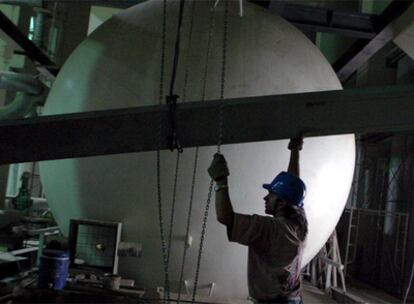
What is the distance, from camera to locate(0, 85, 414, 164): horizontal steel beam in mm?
2199

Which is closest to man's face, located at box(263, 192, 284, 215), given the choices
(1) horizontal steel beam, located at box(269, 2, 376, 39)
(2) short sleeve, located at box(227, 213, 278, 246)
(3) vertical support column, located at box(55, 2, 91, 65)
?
(2) short sleeve, located at box(227, 213, 278, 246)

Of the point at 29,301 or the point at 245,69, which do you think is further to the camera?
the point at 245,69

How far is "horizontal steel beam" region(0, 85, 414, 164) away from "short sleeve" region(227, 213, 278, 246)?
0.48m

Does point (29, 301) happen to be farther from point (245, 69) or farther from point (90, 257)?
point (245, 69)

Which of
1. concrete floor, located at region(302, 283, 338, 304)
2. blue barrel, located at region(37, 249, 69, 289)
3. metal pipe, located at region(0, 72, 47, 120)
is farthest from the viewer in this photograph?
metal pipe, located at region(0, 72, 47, 120)

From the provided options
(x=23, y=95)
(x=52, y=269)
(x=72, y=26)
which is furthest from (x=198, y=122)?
(x=72, y=26)

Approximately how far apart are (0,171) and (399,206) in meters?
6.92

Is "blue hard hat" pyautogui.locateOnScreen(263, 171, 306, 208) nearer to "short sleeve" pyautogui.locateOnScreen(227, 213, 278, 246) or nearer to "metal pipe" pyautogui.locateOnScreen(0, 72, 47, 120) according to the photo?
"short sleeve" pyautogui.locateOnScreen(227, 213, 278, 246)

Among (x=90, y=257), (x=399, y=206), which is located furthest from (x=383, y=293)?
(x=90, y=257)

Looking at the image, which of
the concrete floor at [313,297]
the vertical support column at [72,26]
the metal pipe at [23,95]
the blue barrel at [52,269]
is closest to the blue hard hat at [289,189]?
the blue barrel at [52,269]

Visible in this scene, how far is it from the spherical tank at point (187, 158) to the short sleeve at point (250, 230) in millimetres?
1135

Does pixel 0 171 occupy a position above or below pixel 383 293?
above

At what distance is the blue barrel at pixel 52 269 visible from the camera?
2525mm

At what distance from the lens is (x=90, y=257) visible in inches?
135
